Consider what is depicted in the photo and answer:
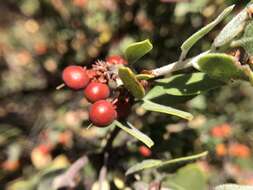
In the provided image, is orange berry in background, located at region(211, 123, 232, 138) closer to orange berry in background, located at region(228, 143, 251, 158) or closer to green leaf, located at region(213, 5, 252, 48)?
orange berry in background, located at region(228, 143, 251, 158)

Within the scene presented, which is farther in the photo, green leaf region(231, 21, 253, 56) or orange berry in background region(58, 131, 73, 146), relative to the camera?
orange berry in background region(58, 131, 73, 146)

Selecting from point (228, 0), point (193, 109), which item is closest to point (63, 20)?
point (193, 109)

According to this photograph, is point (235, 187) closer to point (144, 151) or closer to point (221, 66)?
point (221, 66)

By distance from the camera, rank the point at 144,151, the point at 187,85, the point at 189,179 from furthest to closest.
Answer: the point at 144,151, the point at 189,179, the point at 187,85

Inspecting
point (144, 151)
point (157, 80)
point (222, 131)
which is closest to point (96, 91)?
point (157, 80)

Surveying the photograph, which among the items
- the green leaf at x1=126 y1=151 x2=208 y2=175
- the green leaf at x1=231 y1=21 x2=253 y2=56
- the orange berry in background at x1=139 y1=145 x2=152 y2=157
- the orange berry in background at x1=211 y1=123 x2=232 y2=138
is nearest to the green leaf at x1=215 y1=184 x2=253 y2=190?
the green leaf at x1=126 y1=151 x2=208 y2=175

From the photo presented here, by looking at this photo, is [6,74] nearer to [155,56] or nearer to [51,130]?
[51,130]
